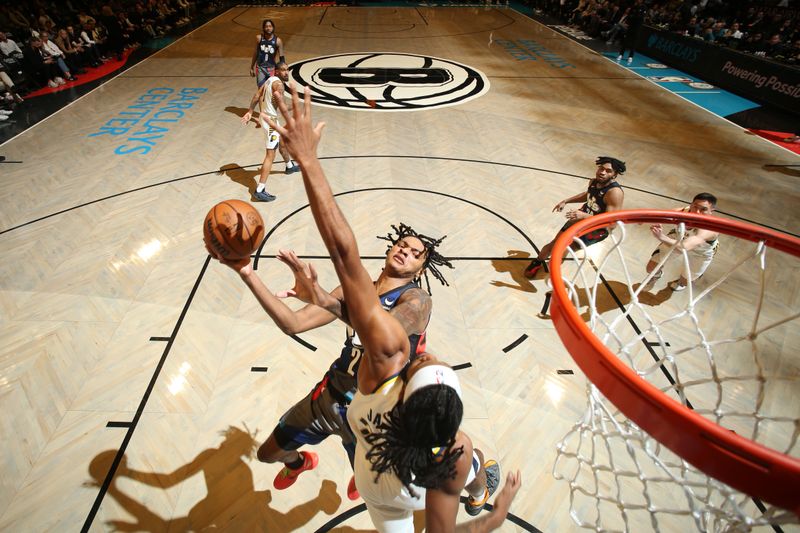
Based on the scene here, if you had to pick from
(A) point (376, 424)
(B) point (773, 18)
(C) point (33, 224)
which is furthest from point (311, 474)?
(B) point (773, 18)

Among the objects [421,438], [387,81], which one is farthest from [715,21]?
[421,438]

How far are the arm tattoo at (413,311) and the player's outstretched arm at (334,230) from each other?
561 mm

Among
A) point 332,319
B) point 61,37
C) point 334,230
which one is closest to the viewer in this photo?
point 334,230

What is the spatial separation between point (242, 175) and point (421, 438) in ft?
19.9

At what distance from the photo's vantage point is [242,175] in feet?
21.7

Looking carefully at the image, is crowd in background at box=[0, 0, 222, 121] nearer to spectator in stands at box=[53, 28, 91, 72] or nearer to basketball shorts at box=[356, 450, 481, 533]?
spectator in stands at box=[53, 28, 91, 72]

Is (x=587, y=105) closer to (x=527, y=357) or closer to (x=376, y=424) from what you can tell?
(x=527, y=357)

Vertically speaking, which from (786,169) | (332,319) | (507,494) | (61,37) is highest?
(61,37)

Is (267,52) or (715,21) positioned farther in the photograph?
(715,21)

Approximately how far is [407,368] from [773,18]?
62.2 feet

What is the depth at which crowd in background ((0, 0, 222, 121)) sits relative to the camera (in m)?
9.50

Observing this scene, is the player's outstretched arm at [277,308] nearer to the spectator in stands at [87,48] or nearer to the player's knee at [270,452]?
the player's knee at [270,452]

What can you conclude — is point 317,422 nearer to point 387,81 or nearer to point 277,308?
point 277,308

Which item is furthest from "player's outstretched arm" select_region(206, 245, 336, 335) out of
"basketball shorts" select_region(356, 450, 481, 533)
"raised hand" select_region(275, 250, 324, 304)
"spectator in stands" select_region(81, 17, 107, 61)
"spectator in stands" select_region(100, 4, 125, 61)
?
"spectator in stands" select_region(100, 4, 125, 61)
